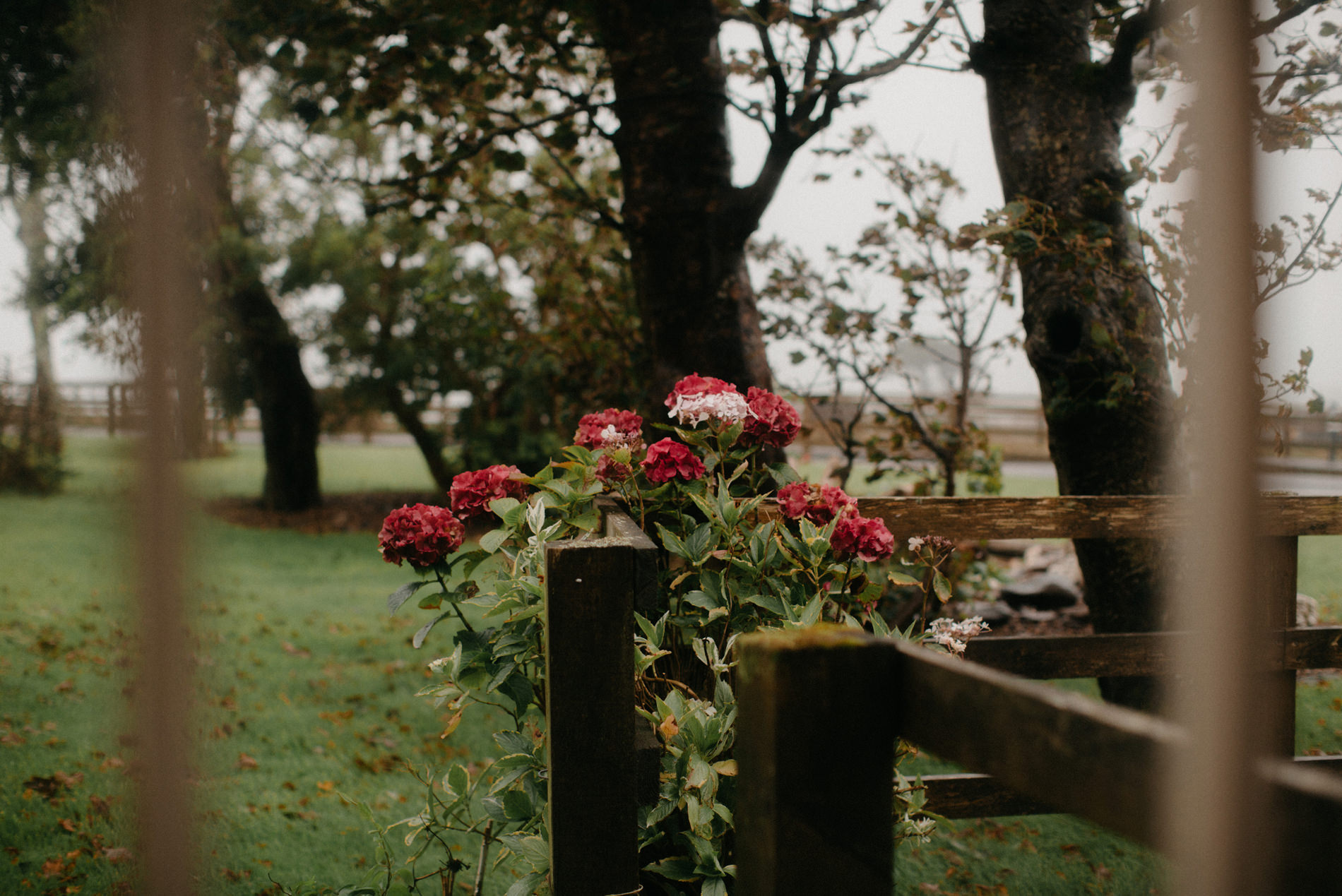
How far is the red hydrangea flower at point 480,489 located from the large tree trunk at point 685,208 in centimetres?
198

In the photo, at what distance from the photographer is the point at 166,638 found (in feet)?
2.38

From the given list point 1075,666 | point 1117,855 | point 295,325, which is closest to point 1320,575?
point 1117,855

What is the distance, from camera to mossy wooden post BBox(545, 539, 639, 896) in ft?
4.81

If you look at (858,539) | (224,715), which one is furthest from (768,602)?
(224,715)

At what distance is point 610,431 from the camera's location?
2.10m

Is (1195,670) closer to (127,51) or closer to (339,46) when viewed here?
(127,51)

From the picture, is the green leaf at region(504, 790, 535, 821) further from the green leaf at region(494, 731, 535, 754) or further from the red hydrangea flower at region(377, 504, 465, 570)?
the red hydrangea flower at region(377, 504, 465, 570)

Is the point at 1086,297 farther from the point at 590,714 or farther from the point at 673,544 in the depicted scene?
the point at 590,714

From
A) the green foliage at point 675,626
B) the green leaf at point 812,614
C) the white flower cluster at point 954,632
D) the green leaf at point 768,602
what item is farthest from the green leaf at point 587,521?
the white flower cluster at point 954,632

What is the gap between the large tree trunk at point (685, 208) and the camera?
4.02m

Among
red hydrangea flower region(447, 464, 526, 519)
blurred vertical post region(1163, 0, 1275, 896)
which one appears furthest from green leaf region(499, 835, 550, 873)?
blurred vertical post region(1163, 0, 1275, 896)

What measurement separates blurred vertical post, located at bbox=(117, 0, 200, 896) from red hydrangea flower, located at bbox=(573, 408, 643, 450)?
1378mm

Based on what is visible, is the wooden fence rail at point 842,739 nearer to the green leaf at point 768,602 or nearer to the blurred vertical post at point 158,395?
the blurred vertical post at point 158,395

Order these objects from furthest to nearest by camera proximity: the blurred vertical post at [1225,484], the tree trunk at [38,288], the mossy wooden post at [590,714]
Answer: the mossy wooden post at [590,714], the tree trunk at [38,288], the blurred vertical post at [1225,484]
